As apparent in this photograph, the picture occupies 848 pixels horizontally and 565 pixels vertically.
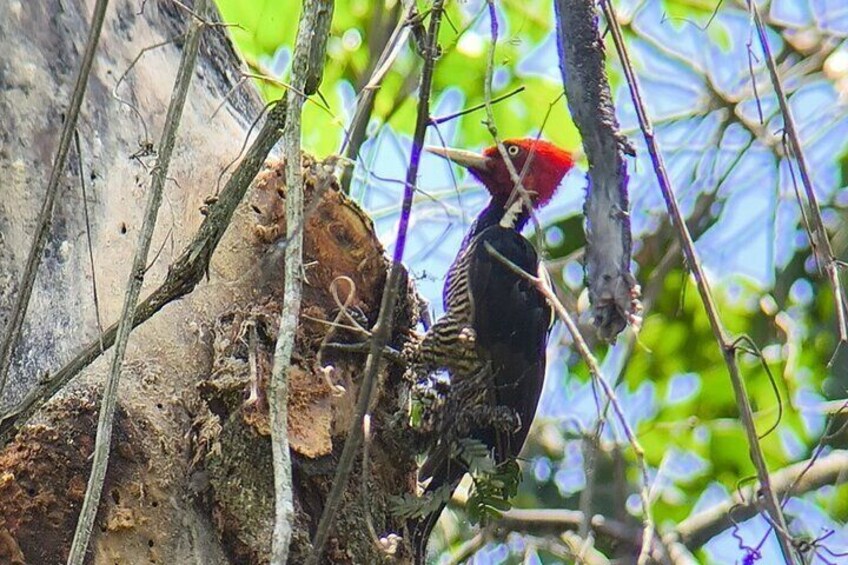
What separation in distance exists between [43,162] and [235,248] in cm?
44

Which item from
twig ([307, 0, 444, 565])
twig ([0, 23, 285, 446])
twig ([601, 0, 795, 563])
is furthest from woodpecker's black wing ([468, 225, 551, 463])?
twig ([307, 0, 444, 565])

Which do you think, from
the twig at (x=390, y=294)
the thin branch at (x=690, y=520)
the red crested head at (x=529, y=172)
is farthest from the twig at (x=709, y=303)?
the red crested head at (x=529, y=172)

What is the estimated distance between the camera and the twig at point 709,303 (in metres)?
1.90

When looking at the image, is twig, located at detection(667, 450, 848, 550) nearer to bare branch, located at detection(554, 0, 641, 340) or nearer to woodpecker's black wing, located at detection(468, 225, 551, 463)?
woodpecker's black wing, located at detection(468, 225, 551, 463)

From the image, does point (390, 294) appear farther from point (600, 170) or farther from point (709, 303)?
point (709, 303)

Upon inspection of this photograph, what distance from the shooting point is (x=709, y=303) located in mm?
1955

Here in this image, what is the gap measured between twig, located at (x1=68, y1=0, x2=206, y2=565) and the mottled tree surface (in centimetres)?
37

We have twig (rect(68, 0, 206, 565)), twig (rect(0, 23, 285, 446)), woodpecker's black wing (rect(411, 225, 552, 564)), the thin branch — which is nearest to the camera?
twig (rect(68, 0, 206, 565))

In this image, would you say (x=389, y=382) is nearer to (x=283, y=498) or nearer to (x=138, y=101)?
(x=138, y=101)

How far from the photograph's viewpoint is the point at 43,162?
239cm

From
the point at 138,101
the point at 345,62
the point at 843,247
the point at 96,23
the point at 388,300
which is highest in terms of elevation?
the point at 345,62

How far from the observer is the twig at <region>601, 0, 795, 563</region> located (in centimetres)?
190

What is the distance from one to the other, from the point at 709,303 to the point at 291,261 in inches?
24.8

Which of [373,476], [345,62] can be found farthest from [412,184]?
[345,62]
